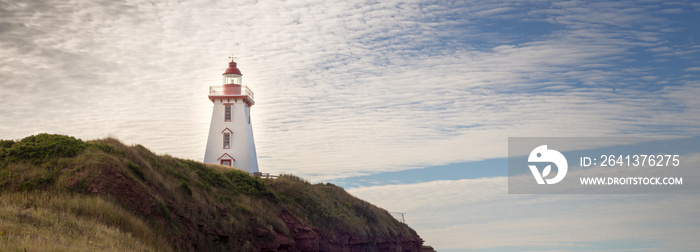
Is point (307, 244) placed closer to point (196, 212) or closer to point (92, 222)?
point (196, 212)

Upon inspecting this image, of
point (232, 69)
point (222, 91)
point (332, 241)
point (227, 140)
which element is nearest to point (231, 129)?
point (227, 140)

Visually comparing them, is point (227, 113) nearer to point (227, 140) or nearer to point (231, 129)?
point (231, 129)

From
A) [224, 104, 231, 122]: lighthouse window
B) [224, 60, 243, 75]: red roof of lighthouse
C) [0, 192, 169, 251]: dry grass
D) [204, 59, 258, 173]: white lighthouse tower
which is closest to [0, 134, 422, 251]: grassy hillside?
[0, 192, 169, 251]: dry grass

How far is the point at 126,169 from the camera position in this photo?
2075 cm

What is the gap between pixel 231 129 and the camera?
4444 cm

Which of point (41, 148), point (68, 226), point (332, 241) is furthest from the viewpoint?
point (332, 241)

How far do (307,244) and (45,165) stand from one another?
40.8 ft

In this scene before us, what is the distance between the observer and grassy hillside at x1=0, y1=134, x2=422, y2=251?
1517cm

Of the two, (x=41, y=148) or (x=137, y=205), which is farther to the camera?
(x=41, y=148)

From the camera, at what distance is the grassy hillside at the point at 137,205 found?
15172 mm

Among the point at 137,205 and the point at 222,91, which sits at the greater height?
the point at 222,91

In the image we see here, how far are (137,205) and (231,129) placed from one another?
25569 millimetres

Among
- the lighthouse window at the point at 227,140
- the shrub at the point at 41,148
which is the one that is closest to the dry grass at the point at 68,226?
the shrub at the point at 41,148

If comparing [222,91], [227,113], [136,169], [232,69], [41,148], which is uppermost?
[232,69]
